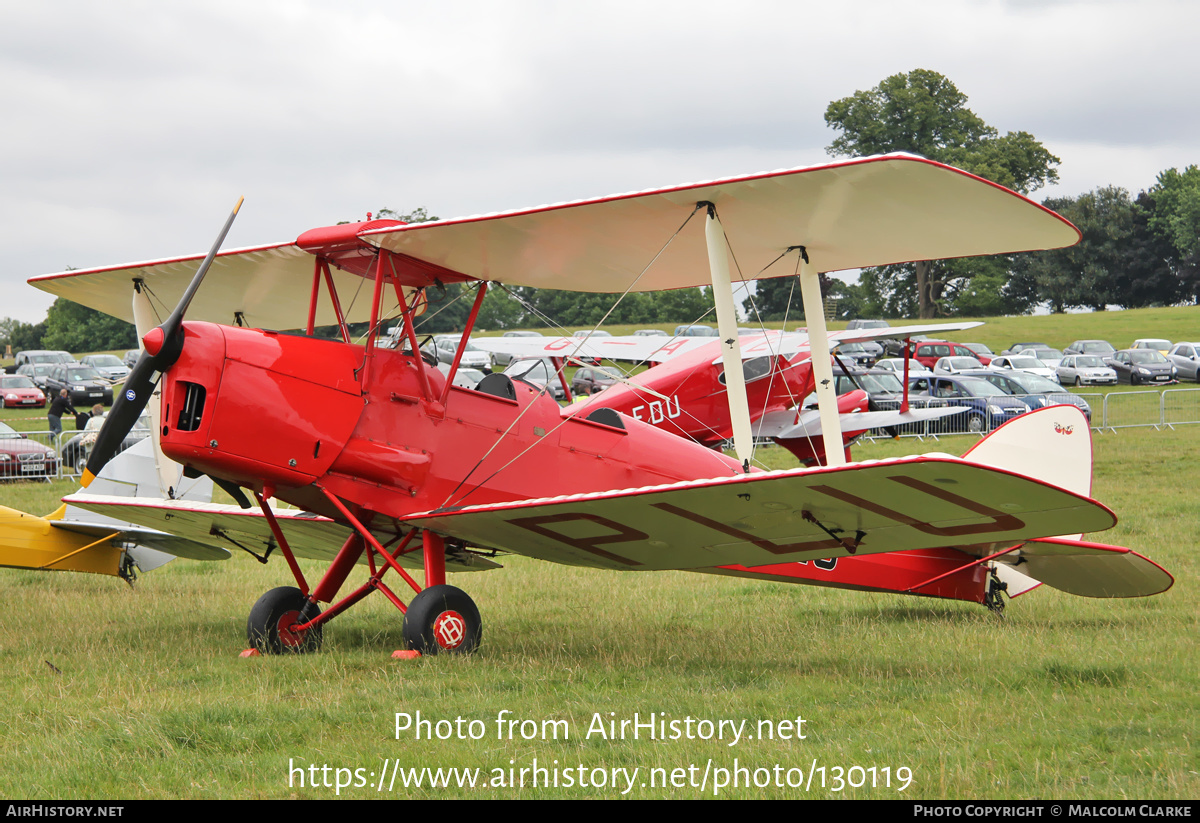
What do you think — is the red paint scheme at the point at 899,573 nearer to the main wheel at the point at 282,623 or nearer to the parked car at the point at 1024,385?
the main wheel at the point at 282,623

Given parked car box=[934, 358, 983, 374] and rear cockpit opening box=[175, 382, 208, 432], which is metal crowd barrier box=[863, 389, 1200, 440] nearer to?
parked car box=[934, 358, 983, 374]

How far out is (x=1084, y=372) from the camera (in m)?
39.8

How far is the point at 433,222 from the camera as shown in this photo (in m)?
6.85

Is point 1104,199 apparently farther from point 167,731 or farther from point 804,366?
point 167,731

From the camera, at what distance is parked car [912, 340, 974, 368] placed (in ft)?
146

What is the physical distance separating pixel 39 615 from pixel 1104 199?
8517 cm

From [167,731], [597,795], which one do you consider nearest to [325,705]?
[167,731]

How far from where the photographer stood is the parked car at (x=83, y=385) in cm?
3909

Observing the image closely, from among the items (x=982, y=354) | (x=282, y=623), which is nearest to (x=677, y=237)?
(x=282, y=623)

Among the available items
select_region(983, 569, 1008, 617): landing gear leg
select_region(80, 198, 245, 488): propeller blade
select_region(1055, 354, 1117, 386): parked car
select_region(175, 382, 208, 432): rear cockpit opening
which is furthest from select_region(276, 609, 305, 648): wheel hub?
select_region(1055, 354, 1117, 386): parked car

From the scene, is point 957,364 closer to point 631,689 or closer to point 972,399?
point 972,399

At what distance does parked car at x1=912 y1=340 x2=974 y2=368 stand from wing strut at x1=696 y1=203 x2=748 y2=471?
39217mm

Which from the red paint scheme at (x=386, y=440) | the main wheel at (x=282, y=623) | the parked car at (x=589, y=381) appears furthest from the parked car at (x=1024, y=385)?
the main wheel at (x=282, y=623)

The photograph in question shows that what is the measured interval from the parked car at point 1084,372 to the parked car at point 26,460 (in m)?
34.5
